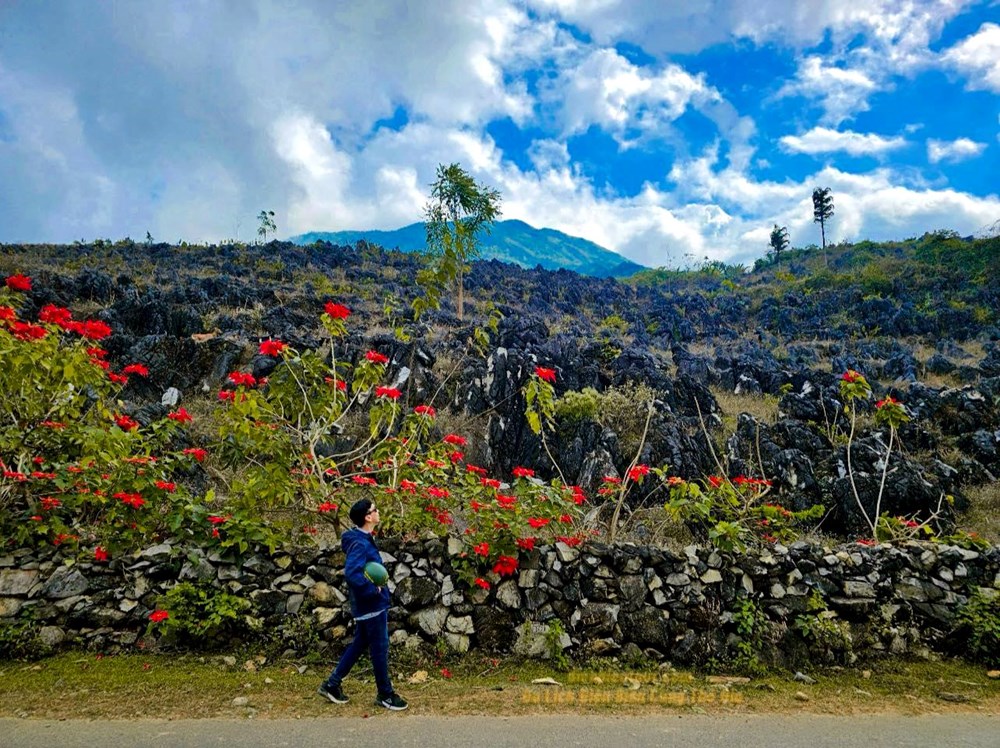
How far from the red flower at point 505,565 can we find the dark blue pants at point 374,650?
4.47ft

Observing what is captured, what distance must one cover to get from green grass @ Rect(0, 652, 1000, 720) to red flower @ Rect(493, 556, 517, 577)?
786mm

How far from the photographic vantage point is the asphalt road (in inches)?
129

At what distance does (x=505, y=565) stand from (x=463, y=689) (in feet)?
3.51

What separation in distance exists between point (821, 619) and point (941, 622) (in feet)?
4.06

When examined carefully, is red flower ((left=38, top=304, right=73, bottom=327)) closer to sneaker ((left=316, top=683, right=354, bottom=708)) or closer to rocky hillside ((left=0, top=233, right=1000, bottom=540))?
rocky hillside ((left=0, top=233, right=1000, bottom=540))

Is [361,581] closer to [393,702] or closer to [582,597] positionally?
[393,702]

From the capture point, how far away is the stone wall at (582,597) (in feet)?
15.4

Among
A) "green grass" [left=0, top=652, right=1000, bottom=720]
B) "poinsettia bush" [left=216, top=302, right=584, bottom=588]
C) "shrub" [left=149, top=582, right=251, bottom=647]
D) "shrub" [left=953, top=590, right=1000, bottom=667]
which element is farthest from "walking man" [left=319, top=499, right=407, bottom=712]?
"shrub" [left=953, top=590, right=1000, bottom=667]

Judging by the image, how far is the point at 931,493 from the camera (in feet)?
35.9

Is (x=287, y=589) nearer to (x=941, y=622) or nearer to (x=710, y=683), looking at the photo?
(x=710, y=683)

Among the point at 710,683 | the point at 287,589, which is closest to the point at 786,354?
the point at 710,683

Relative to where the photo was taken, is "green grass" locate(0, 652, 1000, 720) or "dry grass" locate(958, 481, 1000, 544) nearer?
"green grass" locate(0, 652, 1000, 720)

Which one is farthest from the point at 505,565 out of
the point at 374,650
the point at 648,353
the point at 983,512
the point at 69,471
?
the point at 648,353

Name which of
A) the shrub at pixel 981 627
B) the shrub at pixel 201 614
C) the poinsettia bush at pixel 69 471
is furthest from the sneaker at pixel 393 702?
the shrub at pixel 981 627
